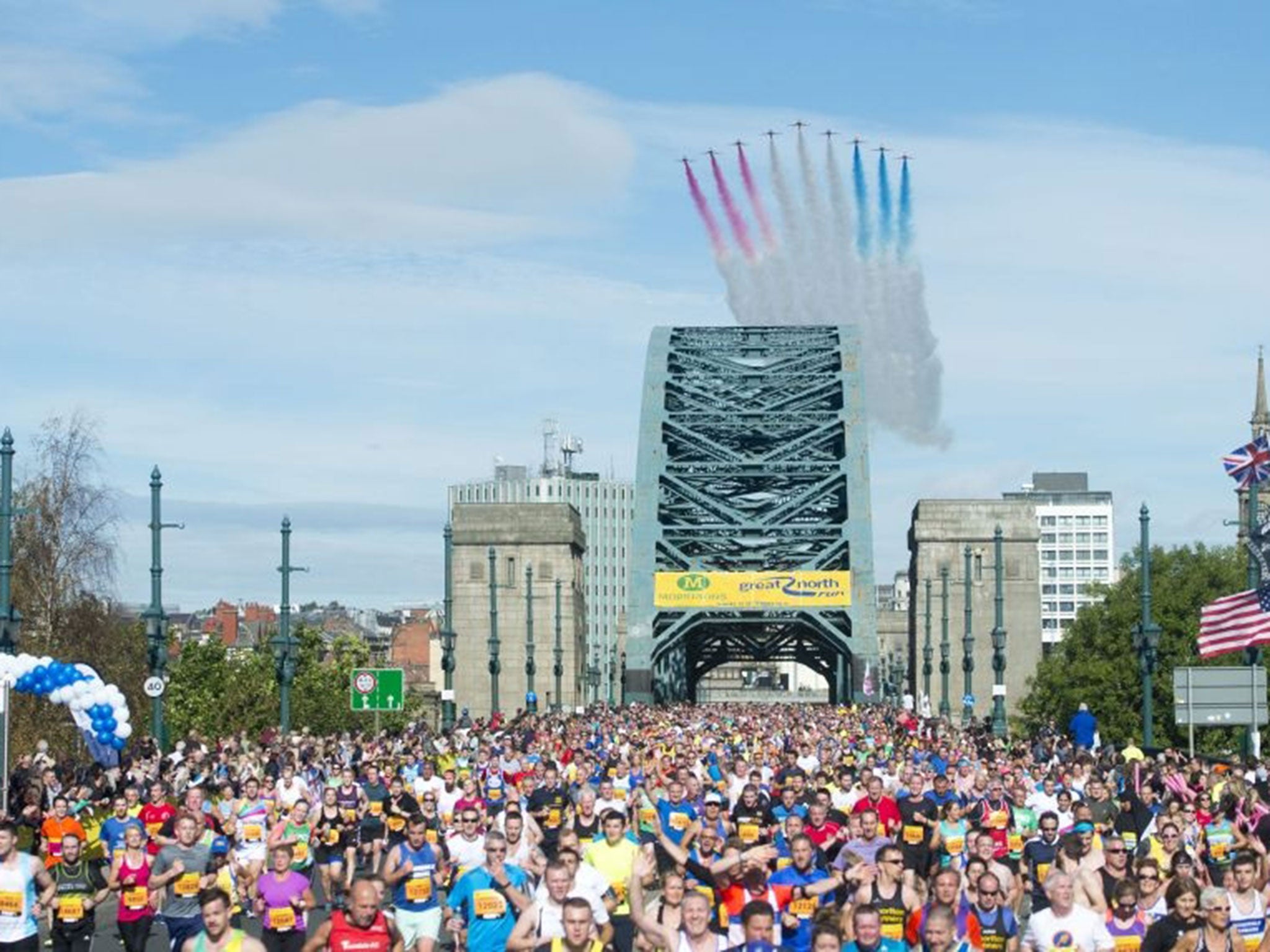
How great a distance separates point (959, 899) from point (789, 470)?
3650 inches

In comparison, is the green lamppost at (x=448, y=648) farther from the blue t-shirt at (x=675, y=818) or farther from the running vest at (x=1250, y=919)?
the running vest at (x=1250, y=919)

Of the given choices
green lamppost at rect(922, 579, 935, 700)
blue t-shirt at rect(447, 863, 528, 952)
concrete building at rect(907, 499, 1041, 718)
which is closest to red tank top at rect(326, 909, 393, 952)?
blue t-shirt at rect(447, 863, 528, 952)

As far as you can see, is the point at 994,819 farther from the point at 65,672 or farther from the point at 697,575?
the point at 697,575

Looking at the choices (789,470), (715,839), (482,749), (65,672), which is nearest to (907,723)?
(482,749)

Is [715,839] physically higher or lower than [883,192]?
lower

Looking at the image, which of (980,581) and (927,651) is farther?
(980,581)

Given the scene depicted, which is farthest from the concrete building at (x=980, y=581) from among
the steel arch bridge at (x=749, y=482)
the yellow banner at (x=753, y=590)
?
the yellow banner at (x=753, y=590)

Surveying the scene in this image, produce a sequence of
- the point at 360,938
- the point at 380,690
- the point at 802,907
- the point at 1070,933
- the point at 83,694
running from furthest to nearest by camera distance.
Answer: the point at 380,690, the point at 83,694, the point at 802,907, the point at 1070,933, the point at 360,938

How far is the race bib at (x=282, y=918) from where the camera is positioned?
16234 mm

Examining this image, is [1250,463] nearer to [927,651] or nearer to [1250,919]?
[1250,919]

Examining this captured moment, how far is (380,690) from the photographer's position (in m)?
54.0

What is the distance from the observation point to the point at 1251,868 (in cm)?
1434

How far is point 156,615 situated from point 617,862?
23.6 m

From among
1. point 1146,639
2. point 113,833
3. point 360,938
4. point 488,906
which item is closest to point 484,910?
point 488,906
